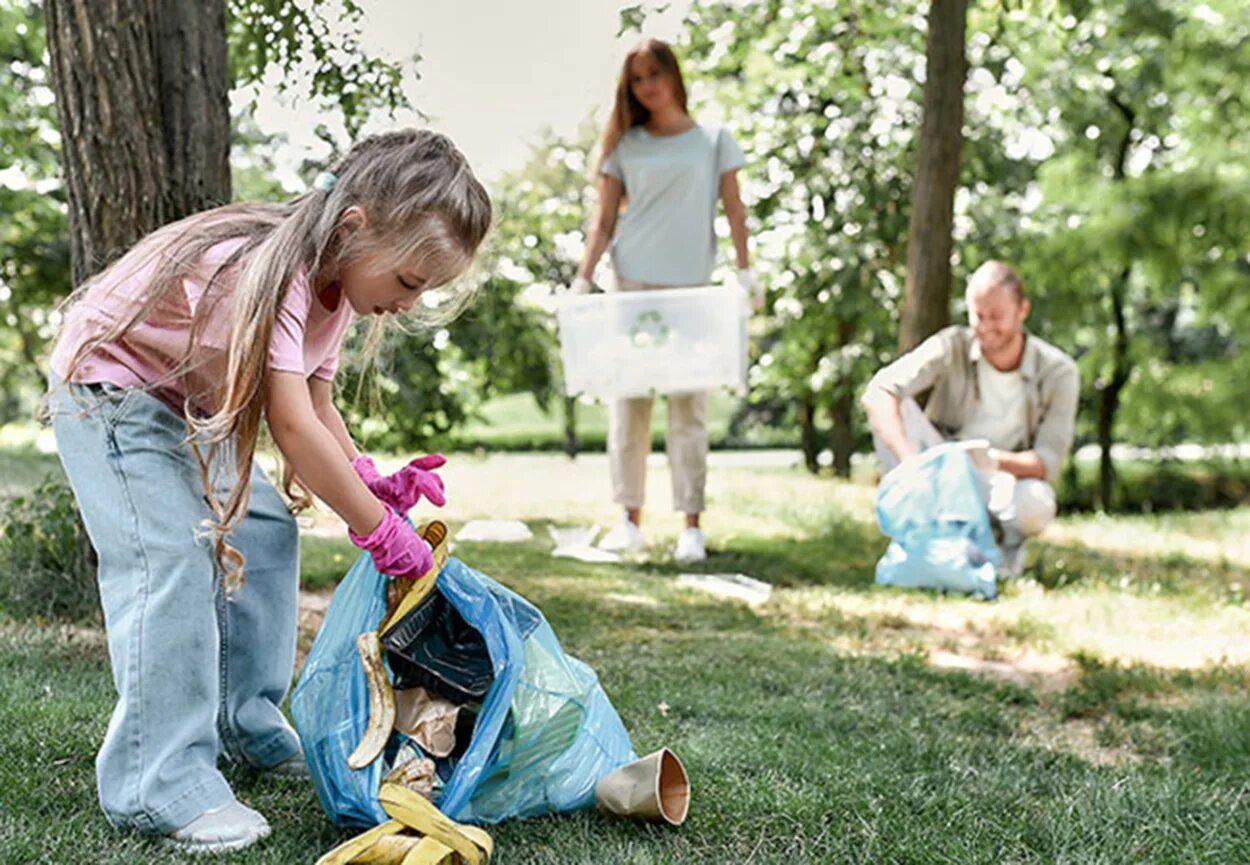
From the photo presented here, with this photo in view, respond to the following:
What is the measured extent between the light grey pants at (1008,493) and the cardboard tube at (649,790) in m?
2.73

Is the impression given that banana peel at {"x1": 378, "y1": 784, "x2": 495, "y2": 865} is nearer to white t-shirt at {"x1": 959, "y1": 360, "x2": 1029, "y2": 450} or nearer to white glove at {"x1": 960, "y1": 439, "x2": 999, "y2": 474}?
white glove at {"x1": 960, "y1": 439, "x2": 999, "y2": 474}

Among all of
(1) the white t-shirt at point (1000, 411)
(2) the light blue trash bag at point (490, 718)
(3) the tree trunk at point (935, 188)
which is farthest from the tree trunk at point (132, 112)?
(3) the tree trunk at point (935, 188)

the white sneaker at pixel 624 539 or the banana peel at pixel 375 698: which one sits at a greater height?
the banana peel at pixel 375 698

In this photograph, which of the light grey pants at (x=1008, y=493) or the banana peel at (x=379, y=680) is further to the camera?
the light grey pants at (x=1008, y=493)

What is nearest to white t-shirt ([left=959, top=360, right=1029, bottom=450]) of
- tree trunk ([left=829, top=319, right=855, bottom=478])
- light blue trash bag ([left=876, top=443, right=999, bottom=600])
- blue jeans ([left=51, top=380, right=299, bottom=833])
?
light blue trash bag ([left=876, top=443, right=999, bottom=600])

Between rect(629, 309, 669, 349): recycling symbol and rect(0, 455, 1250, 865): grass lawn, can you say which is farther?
rect(629, 309, 669, 349): recycling symbol

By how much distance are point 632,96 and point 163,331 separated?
9.98 feet

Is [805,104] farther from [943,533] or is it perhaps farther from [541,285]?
[943,533]

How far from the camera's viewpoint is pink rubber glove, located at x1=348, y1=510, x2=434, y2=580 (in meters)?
1.84

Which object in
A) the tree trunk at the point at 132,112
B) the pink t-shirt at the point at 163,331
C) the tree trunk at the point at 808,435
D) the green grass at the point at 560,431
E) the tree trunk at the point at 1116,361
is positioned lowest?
the green grass at the point at 560,431

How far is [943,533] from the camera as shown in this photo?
431 centimetres

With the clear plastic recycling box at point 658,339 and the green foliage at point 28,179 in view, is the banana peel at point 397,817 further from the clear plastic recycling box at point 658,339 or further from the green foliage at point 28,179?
the green foliage at point 28,179

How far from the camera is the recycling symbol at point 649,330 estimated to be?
4.57 meters

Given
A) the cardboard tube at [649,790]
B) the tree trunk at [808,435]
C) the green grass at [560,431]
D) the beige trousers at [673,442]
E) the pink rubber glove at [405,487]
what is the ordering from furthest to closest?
the green grass at [560,431], the tree trunk at [808,435], the beige trousers at [673,442], the pink rubber glove at [405,487], the cardboard tube at [649,790]
